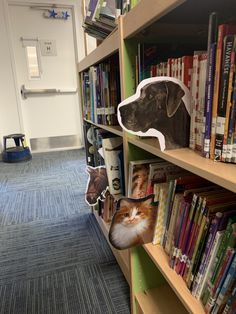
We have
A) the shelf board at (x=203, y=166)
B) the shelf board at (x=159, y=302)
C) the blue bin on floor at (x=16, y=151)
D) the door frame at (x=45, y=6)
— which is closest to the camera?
the shelf board at (x=203, y=166)

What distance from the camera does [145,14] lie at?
642mm

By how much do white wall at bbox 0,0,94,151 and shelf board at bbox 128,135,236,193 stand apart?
346 centimetres

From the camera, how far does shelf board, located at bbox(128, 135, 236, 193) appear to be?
1.50ft

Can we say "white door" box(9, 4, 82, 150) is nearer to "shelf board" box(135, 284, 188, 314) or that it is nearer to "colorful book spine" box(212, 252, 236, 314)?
"shelf board" box(135, 284, 188, 314)

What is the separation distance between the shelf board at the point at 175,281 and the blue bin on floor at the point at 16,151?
305cm

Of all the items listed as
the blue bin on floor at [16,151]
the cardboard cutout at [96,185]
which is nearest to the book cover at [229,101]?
the cardboard cutout at [96,185]

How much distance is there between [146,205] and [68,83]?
11.3 feet

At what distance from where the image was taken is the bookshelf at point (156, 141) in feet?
1.84

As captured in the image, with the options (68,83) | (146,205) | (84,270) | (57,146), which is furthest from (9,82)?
(146,205)

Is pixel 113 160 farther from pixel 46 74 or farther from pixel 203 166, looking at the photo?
pixel 46 74

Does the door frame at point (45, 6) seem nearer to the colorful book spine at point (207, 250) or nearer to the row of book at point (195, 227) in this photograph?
the row of book at point (195, 227)

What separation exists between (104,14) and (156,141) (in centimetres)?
71

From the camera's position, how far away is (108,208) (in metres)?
1.51

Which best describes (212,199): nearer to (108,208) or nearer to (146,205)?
(146,205)
